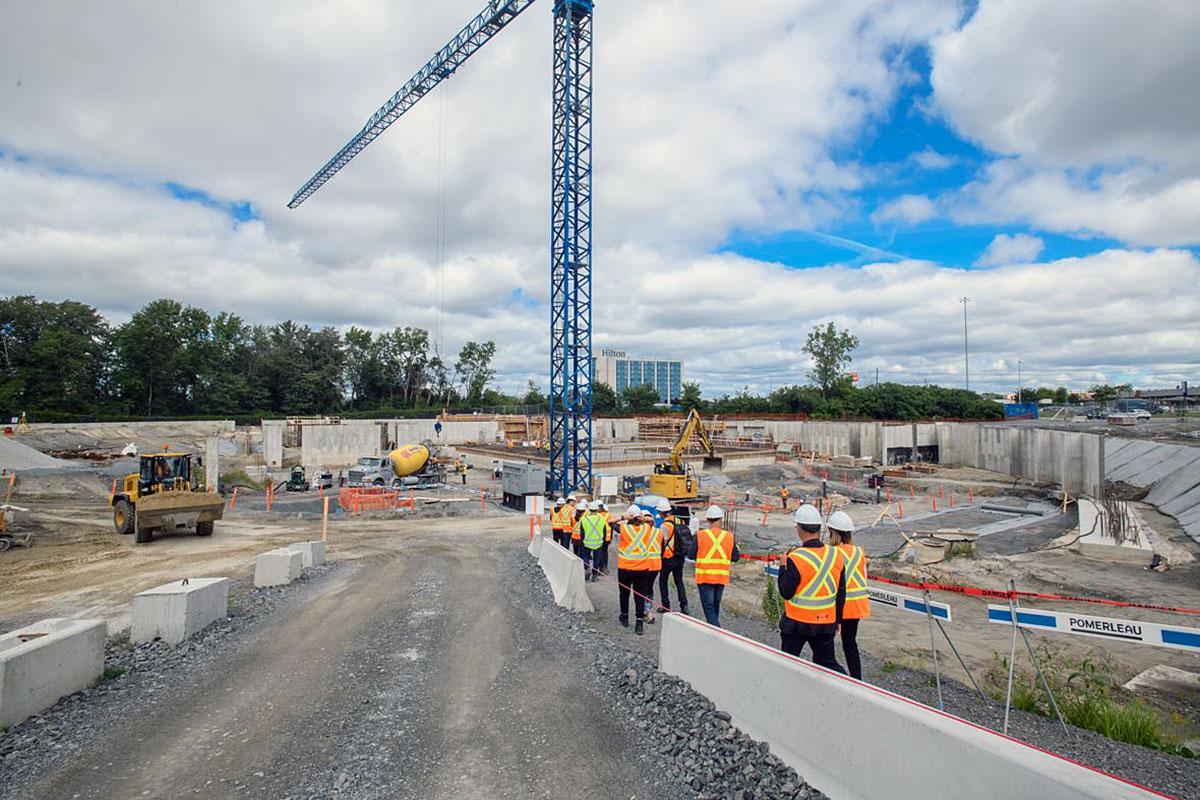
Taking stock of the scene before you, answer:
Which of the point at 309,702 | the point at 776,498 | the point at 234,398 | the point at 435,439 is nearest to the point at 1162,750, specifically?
the point at 309,702

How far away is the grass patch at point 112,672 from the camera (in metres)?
6.63

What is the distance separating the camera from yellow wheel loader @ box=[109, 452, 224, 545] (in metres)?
17.1

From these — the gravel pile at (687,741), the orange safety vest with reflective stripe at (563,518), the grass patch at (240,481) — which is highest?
the orange safety vest with reflective stripe at (563,518)

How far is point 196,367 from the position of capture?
70000 millimetres

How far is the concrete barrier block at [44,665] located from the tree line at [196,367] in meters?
60.8

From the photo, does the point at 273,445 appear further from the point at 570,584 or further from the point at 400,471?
the point at 570,584

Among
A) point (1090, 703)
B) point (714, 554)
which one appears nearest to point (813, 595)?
point (714, 554)

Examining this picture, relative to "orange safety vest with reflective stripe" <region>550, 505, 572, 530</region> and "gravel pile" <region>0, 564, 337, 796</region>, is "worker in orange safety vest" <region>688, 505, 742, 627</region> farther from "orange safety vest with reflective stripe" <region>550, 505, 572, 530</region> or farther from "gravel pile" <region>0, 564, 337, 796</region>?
"gravel pile" <region>0, 564, 337, 796</region>

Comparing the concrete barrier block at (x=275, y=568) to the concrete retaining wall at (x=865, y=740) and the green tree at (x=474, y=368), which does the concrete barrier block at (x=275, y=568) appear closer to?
the concrete retaining wall at (x=865, y=740)

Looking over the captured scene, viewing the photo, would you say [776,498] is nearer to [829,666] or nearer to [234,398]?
[829,666]

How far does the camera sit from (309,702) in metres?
6.13

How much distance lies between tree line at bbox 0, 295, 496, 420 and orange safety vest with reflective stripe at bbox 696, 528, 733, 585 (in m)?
64.8

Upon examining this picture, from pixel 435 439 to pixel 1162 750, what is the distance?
48.2 metres

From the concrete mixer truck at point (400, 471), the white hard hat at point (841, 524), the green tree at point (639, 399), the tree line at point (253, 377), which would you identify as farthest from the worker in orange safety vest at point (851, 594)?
the green tree at point (639, 399)
